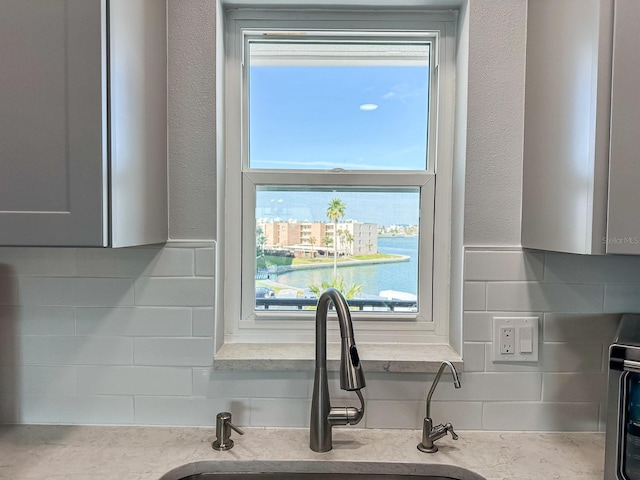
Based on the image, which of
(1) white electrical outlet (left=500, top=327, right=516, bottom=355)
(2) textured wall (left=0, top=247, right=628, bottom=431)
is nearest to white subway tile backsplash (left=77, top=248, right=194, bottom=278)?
(2) textured wall (left=0, top=247, right=628, bottom=431)

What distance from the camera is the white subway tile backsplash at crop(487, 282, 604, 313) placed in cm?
121

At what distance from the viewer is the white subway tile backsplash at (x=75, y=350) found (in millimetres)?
1231

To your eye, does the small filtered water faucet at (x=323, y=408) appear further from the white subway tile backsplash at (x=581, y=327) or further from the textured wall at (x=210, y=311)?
the white subway tile backsplash at (x=581, y=327)

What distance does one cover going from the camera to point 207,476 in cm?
110

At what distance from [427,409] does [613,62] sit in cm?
88

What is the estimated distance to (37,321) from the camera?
123 cm

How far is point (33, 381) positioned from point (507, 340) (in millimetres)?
1325

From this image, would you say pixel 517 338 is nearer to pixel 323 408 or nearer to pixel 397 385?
pixel 397 385

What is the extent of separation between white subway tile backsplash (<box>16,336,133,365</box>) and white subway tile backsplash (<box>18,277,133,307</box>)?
0.10 metres

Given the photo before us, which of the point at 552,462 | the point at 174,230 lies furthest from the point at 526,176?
the point at 174,230

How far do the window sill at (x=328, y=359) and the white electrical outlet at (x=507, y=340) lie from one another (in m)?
0.12

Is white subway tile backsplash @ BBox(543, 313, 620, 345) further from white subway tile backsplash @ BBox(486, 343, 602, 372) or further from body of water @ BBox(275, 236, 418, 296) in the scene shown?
body of water @ BBox(275, 236, 418, 296)

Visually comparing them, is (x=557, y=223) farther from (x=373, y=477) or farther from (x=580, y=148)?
(x=373, y=477)

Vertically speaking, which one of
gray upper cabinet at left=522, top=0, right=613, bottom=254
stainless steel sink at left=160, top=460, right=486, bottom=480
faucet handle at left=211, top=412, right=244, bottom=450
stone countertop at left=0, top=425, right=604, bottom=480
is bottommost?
stainless steel sink at left=160, top=460, right=486, bottom=480
